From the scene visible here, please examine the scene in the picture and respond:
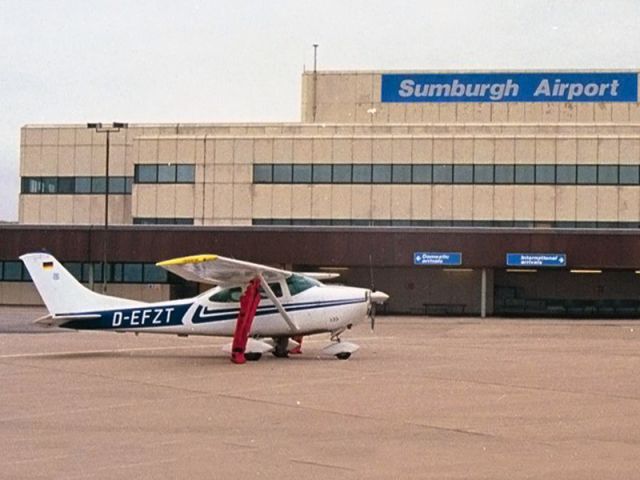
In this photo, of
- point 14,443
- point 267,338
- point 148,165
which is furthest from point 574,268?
point 14,443

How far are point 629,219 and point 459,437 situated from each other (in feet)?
151

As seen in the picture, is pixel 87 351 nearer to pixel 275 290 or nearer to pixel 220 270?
pixel 220 270

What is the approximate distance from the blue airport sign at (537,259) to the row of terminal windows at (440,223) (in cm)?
331

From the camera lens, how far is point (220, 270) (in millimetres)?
25672

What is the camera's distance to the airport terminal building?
55531 millimetres

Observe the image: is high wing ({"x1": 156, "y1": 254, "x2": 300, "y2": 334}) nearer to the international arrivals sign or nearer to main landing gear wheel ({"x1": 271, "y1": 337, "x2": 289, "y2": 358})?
main landing gear wheel ({"x1": 271, "y1": 337, "x2": 289, "y2": 358})

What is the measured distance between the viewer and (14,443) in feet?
43.1

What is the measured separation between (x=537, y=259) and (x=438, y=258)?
16.1ft

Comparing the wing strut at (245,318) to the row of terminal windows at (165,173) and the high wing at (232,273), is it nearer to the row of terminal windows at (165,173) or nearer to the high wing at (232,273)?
the high wing at (232,273)

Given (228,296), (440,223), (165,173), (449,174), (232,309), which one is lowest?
(232,309)

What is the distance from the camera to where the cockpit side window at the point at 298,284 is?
2677 cm

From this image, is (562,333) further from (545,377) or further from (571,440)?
(571,440)

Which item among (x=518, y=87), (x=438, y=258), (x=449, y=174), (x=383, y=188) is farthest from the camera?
(x=518, y=87)

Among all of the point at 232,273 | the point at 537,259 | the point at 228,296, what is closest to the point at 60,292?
the point at 228,296
